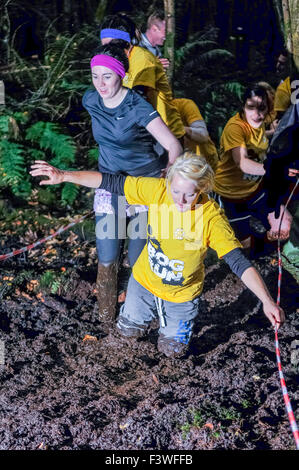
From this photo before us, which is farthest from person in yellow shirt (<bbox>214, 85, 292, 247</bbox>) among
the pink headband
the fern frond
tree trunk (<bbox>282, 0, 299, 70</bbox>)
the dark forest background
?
the fern frond

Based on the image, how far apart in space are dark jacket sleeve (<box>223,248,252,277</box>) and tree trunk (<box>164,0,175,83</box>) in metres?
3.77

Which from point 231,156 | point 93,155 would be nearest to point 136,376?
point 231,156

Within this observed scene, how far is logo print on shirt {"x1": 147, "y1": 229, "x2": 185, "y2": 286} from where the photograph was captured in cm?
381

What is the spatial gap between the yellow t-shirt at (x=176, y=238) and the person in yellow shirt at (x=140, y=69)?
2.92 feet

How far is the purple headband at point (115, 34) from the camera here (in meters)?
4.36

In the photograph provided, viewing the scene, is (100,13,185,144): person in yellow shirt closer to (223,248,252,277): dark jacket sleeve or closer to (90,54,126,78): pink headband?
(90,54,126,78): pink headband

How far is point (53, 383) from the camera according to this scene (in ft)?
13.5

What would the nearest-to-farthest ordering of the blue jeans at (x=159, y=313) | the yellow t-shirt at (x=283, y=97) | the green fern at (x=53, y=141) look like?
the blue jeans at (x=159, y=313), the yellow t-shirt at (x=283, y=97), the green fern at (x=53, y=141)

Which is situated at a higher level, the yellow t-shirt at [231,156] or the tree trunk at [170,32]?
the tree trunk at [170,32]

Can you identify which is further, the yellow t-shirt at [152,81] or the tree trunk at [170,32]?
the tree trunk at [170,32]

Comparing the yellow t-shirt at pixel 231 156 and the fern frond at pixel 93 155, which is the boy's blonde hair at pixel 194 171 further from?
the fern frond at pixel 93 155

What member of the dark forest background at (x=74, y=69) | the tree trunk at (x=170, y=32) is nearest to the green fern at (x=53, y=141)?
the dark forest background at (x=74, y=69)

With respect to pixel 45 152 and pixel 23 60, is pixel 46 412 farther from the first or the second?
pixel 23 60
